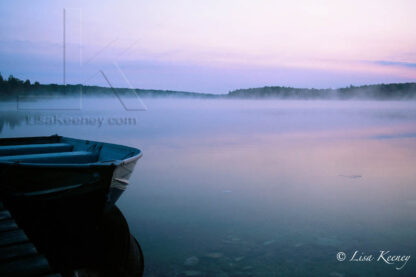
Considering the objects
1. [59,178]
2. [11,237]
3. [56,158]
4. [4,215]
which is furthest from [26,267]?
[56,158]

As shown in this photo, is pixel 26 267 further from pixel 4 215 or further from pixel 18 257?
pixel 4 215

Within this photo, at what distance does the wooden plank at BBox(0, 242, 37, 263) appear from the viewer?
9.21 ft

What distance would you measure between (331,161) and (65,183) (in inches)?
432

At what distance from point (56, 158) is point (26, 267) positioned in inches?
151

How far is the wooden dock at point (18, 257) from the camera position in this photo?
8.43 feet

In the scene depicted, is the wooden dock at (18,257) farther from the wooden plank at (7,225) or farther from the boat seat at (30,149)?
the boat seat at (30,149)

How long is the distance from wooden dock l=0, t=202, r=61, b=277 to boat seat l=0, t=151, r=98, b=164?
110 inches

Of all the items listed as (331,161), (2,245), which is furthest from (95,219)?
(331,161)

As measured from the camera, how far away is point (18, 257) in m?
2.80

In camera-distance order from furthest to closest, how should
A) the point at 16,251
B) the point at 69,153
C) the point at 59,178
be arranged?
the point at 69,153 → the point at 59,178 → the point at 16,251

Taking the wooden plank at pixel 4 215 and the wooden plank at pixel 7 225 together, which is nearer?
the wooden plank at pixel 7 225

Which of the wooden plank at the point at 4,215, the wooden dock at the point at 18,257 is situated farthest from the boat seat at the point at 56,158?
the wooden dock at the point at 18,257

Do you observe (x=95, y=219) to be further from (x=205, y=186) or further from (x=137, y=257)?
(x=205, y=186)

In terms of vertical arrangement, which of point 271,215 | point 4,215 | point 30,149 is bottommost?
point 271,215
